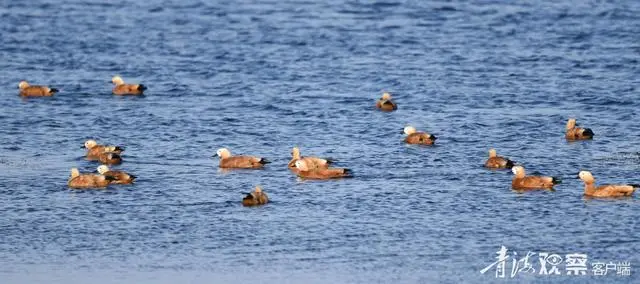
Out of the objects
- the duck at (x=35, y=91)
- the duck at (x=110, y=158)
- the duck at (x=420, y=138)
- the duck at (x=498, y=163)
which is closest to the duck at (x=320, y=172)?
the duck at (x=498, y=163)

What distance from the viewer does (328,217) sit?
25344 millimetres

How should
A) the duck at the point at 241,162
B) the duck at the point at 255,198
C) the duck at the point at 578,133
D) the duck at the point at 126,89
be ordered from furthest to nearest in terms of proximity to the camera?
the duck at the point at 126,89 → the duck at the point at 578,133 → the duck at the point at 241,162 → the duck at the point at 255,198

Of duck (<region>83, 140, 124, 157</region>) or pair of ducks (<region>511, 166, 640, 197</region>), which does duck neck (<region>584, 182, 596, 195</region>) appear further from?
duck (<region>83, 140, 124, 157</region>)

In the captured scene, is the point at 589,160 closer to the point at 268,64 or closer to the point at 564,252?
the point at 564,252

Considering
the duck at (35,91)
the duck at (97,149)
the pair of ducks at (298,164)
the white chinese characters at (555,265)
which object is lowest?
the white chinese characters at (555,265)

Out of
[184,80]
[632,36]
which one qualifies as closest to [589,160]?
[184,80]

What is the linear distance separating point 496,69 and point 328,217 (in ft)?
50.9

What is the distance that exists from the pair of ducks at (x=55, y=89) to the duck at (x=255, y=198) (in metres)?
11.5

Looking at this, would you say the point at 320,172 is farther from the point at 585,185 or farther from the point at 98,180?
the point at 585,185

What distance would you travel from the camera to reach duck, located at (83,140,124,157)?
29812mm

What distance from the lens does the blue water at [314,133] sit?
23.3 metres

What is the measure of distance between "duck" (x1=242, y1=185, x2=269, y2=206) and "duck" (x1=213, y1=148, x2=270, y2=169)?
115 inches

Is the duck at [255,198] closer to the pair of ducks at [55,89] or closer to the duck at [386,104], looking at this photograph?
the duck at [386,104]

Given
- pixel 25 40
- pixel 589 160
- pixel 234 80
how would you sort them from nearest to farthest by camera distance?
pixel 589 160 → pixel 234 80 → pixel 25 40
